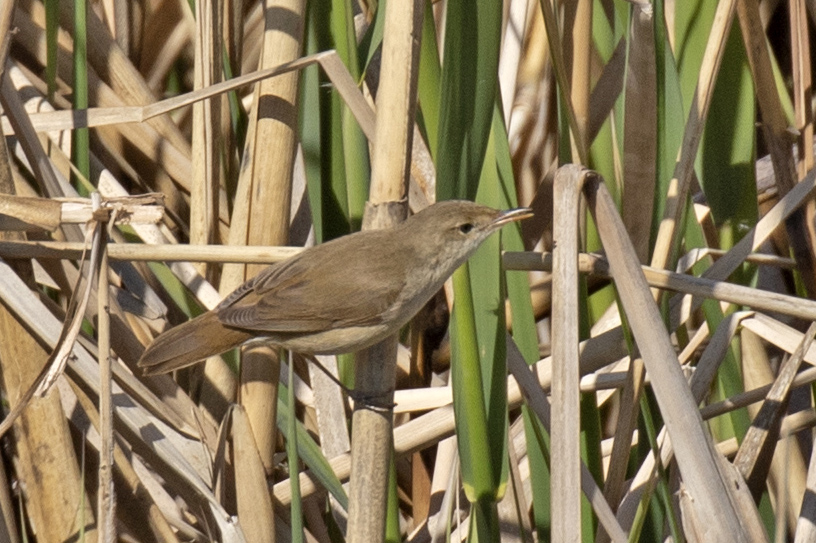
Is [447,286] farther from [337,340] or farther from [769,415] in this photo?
[769,415]

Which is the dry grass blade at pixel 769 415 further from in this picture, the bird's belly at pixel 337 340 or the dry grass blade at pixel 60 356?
the dry grass blade at pixel 60 356

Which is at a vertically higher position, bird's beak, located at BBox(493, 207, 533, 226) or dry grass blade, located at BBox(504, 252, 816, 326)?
bird's beak, located at BBox(493, 207, 533, 226)

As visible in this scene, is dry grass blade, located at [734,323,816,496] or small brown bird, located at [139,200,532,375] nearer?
dry grass blade, located at [734,323,816,496]

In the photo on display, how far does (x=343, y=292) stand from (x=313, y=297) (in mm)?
62

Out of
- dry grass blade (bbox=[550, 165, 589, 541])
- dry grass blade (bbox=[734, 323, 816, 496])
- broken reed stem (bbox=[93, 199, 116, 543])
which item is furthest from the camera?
Answer: dry grass blade (bbox=[734, 323, 816, 496])

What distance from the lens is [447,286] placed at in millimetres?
2221

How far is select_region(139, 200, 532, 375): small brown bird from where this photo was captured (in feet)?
5.58

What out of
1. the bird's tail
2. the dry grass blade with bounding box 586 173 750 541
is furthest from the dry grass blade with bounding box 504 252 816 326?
the bird's tail

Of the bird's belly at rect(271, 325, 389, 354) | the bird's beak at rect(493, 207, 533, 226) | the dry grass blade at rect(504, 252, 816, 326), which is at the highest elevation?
the bird's beak at rect(493, 207, 533, 226)

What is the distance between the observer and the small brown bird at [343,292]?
1.70 m

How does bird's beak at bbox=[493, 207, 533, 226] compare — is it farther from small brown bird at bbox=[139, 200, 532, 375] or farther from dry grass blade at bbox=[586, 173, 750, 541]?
dry grass blade at bbox=[586, 173, 750, 541]

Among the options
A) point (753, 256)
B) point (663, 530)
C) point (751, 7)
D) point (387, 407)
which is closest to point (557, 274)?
point (387, 407)

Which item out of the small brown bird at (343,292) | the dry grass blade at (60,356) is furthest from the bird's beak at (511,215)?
the dry grass blade at (60,356)

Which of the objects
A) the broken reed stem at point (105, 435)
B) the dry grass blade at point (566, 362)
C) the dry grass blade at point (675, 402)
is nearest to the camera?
the dry grass blade at point (675, 402)
